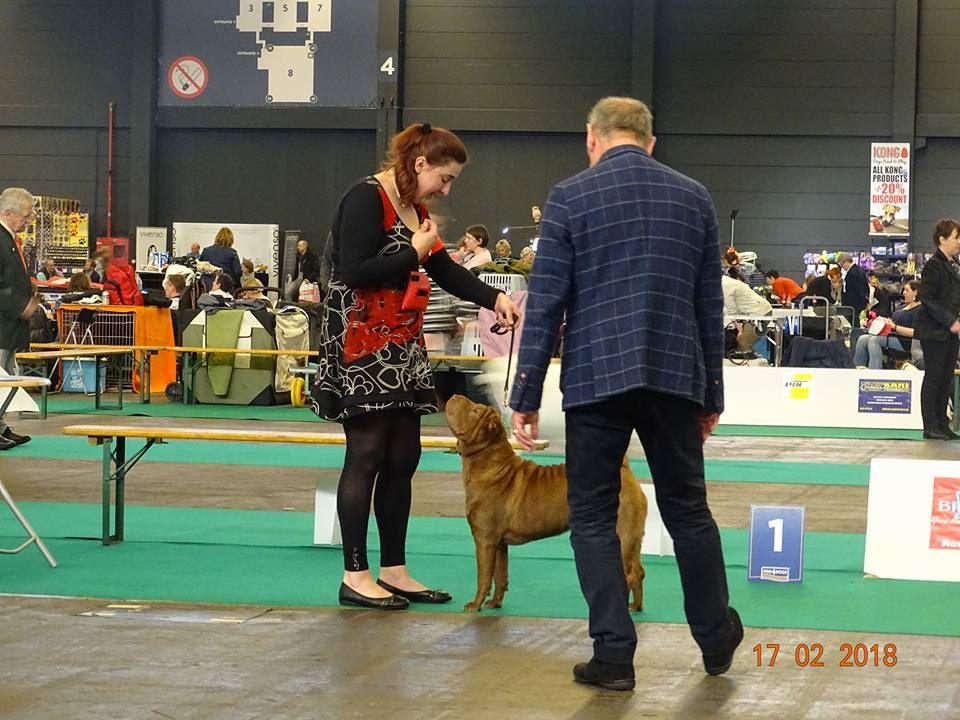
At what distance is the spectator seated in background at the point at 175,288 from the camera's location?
13.3 metres

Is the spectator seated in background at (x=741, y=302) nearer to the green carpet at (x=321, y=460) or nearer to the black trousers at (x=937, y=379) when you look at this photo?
the black trousers at (x=937, y=379)

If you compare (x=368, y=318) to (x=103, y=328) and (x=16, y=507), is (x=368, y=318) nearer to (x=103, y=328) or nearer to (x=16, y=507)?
(x=16, y=507)

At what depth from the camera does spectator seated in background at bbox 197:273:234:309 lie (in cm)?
1244

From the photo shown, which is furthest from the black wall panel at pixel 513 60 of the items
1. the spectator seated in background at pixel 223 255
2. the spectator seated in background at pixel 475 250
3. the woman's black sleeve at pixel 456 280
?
the woman's black sleeve at pixel 456 280

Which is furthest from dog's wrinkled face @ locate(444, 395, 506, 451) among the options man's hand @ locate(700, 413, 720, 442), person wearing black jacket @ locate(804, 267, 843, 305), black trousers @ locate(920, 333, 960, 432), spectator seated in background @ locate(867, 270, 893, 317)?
spectator seated in background @ locate(867, 270, 893, 317)

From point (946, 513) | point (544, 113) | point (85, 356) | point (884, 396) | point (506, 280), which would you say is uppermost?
point (544, 113)

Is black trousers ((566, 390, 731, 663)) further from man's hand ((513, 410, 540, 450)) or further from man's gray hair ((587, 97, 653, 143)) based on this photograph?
man's gray hair ((587, 97, 653, 143))

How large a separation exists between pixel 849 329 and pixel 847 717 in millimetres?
11910

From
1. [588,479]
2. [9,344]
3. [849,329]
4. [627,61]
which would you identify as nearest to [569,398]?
[588,479]

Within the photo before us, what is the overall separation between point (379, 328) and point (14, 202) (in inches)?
177

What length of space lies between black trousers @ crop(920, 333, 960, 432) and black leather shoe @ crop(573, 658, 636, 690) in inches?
278

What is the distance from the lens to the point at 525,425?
309 centimetres

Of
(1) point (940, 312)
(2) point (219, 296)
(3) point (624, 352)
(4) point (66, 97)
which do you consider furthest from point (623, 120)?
(4) point (66, 97)

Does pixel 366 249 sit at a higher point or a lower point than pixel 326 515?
higher
